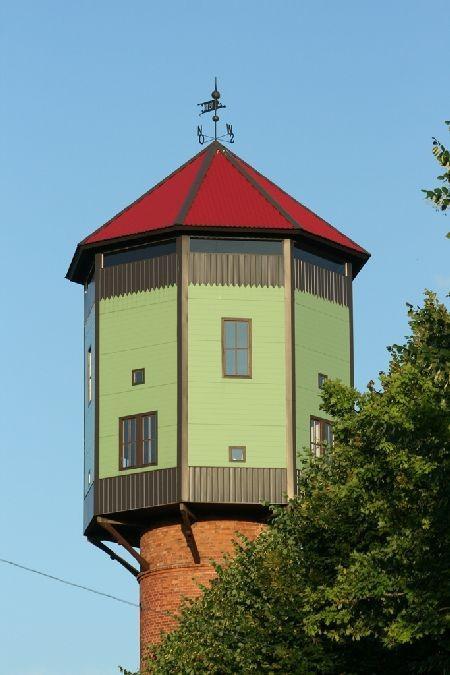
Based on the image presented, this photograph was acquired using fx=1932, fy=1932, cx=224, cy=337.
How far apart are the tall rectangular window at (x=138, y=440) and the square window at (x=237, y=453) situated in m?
2.04

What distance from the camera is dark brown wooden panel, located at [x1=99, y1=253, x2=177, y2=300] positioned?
52.9 meters

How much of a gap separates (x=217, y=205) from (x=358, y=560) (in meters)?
20.6

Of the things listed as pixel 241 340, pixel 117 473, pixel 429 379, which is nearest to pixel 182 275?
pixel 241 340

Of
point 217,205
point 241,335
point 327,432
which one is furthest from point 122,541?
point 217,205

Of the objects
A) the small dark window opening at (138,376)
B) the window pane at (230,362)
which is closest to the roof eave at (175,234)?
the window pane at (230,362)

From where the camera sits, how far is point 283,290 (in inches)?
2080

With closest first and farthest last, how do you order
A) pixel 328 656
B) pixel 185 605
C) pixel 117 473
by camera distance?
pixel 328 656
pixel 185 605
pixel 117 473

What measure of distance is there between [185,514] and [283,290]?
6836mm

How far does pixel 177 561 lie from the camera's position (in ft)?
170

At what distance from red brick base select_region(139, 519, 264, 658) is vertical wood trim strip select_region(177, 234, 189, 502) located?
1663mm

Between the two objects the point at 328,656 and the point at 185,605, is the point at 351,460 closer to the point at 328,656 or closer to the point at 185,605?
the point at 328,656


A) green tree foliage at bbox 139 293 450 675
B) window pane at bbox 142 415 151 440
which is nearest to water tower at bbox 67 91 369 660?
window pane at bbox 142 415 151 440

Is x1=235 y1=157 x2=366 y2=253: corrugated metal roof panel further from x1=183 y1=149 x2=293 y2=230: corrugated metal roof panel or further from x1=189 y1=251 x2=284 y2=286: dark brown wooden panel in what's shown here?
x1=189 y1=251 x2=284 y2=286: dark brown wooden panel

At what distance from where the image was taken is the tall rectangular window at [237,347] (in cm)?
5206
